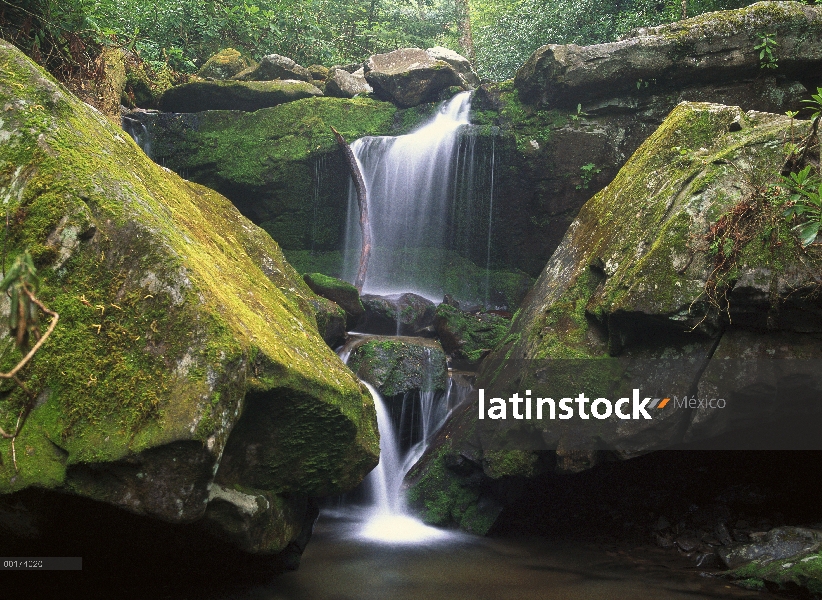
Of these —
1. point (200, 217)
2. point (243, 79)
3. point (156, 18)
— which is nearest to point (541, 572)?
point (200, 217)

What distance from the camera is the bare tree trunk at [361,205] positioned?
1059 centimetres

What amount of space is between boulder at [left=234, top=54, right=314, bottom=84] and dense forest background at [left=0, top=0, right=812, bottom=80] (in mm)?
1107

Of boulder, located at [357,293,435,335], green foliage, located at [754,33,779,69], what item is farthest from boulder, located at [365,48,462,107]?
green foliage, located at [754,33,779,69]

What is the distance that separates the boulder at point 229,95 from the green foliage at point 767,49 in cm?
765

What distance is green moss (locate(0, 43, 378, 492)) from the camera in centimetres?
310

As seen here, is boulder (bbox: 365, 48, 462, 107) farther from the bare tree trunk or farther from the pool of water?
the pool of water

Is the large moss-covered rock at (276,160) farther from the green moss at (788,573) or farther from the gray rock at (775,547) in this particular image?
the green moss at (788,573)

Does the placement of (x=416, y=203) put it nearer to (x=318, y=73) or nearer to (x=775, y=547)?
(x=318, y=73)

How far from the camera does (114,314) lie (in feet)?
11.0

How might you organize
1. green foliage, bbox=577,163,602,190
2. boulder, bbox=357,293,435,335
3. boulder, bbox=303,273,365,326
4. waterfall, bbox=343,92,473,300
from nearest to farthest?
1. boulder, bbox=303,273,365,326
2. boulder, bbox=357,293,435,335
3. green foliage, bbox=577,163,602,190
4. waterfall, bbox=343,92,473,300

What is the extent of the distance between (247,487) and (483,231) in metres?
8.43

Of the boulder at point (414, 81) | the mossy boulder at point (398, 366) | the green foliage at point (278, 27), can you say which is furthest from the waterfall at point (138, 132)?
the mossy boulder at point (398, 366)

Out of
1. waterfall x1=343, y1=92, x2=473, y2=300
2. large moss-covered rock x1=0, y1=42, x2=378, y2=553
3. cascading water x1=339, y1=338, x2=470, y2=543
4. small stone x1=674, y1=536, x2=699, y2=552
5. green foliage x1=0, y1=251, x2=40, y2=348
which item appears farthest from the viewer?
waterfall x1=343, y1=92, x2=473, y2=300

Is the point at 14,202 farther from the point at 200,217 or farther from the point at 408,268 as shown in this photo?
the point at 408,268
